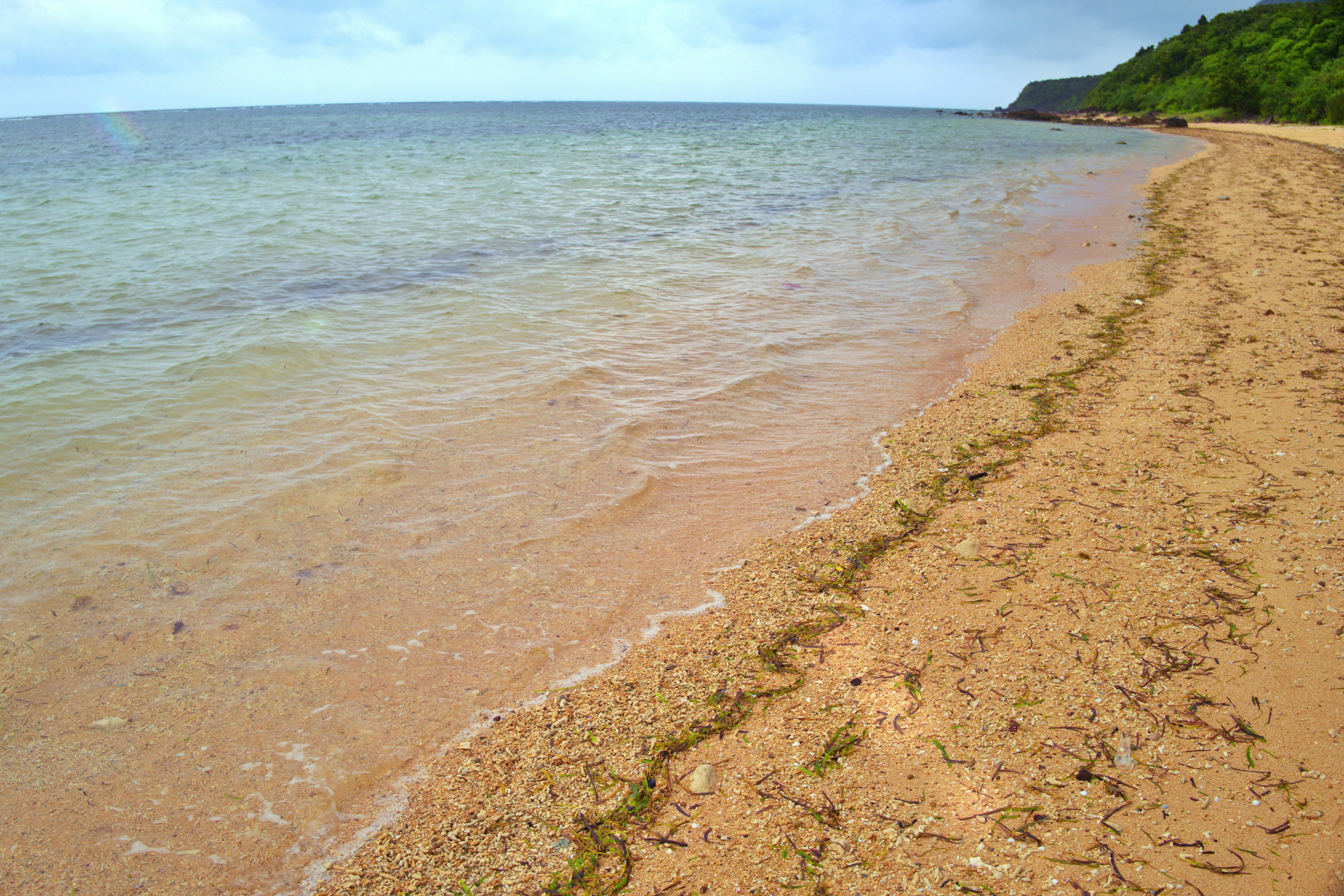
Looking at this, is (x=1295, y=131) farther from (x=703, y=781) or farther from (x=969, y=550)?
(x=703, y=781)


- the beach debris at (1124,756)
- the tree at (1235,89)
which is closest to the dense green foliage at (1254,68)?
the tree at (1235,89)

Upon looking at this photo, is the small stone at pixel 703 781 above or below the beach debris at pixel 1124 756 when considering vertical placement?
below

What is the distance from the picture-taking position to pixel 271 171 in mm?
24016

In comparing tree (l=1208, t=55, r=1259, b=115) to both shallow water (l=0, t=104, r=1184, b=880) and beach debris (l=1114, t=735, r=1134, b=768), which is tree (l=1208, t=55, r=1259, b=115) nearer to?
shallow water (l=0, t=104, r=1184, b=880)

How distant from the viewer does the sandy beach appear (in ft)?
6.88

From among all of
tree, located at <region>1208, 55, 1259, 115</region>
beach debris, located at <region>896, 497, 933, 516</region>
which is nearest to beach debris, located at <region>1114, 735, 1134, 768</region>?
beach debris, located at <region>896, 497, 933, 516</region>

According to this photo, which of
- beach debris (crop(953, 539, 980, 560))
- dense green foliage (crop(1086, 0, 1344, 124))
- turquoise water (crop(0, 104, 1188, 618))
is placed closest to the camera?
beach debris (crop(953, 539, 980, 560))

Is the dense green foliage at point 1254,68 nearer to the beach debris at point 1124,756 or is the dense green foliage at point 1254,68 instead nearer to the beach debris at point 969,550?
the beach debris at point 969,550

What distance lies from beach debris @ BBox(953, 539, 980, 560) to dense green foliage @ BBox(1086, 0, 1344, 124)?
48.7 metres

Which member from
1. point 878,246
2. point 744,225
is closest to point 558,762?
point 878,246

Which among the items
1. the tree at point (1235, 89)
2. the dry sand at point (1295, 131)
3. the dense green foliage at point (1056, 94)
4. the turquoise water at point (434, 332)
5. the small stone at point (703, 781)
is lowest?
the small stone at point (703, 781)

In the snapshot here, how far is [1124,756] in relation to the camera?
2.35 m

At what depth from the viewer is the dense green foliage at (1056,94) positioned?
5017 inches

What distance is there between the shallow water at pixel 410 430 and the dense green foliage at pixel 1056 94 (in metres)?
140
